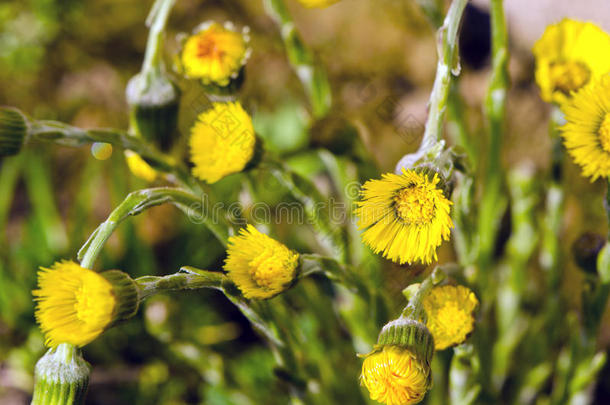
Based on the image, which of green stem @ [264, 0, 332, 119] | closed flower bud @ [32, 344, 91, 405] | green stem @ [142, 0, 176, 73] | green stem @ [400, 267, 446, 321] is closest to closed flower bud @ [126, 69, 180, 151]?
green stem @ [142, 0, 176, 73]

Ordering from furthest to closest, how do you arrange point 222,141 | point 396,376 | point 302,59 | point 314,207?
1. point 302,59
2. point 314,207
3. point 222,141
4. point 396,376

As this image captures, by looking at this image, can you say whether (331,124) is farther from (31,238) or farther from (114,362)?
(31,238)

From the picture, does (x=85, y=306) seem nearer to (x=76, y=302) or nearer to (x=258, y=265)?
(x=76, y=302)

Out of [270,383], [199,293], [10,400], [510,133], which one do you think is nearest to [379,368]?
[270,383]

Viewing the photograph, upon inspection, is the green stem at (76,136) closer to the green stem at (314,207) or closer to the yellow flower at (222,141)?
the yellow flower at (222,141)

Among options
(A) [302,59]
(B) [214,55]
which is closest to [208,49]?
(B) [214,55]
